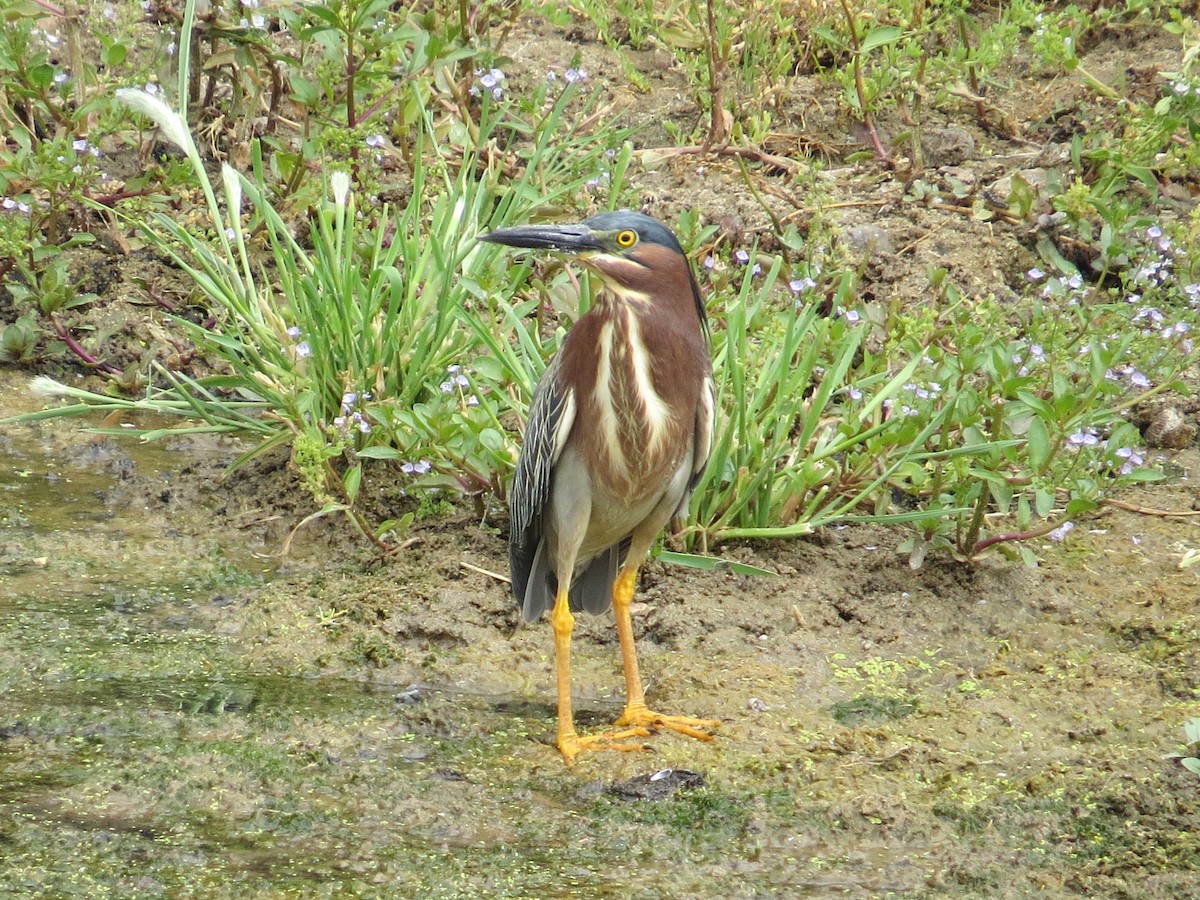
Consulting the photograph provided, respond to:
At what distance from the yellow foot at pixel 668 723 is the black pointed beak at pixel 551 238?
4.31 feet

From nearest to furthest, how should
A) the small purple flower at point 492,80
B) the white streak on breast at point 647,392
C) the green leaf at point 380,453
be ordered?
the white streak on breast at point 647,392 < the green leaf at point 380,453 < the small purple flower at point 492,80

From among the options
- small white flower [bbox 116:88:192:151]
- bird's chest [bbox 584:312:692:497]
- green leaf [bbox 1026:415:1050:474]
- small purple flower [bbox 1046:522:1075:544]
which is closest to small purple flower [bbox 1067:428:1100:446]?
green leaf [bbox 1026:415:1050:474]

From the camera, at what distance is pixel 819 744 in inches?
152

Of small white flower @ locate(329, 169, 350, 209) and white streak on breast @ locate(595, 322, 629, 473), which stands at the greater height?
small white flower @ locate(329, 169, 350, 209)

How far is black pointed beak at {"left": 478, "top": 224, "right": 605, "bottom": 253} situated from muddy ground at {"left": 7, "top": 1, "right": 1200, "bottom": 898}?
131 centimetres

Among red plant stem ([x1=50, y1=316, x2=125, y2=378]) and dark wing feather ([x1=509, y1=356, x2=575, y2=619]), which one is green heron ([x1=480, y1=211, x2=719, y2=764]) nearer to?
dark wing feather ([x1=509, y1=356, x2=575, y2=619])

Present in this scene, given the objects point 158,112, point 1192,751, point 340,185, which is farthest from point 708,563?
point 158,112

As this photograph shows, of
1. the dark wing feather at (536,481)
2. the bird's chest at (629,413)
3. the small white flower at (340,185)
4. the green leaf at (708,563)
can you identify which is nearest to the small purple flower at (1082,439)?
the green leaf at (708,563)


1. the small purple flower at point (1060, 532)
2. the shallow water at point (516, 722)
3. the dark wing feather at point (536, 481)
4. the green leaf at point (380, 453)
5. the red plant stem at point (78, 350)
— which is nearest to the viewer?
the shallow water at point (516, 722)

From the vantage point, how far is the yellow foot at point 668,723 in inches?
155

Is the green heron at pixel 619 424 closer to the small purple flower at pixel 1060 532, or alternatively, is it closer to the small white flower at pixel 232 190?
→ the small purple flower at pixel 1060 532

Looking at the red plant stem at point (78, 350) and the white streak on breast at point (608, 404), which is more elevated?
the white streak on breast at point (608, 404)

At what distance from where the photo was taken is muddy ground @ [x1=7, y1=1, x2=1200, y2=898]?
10.7 feet

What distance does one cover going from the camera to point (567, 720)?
3.93 m
